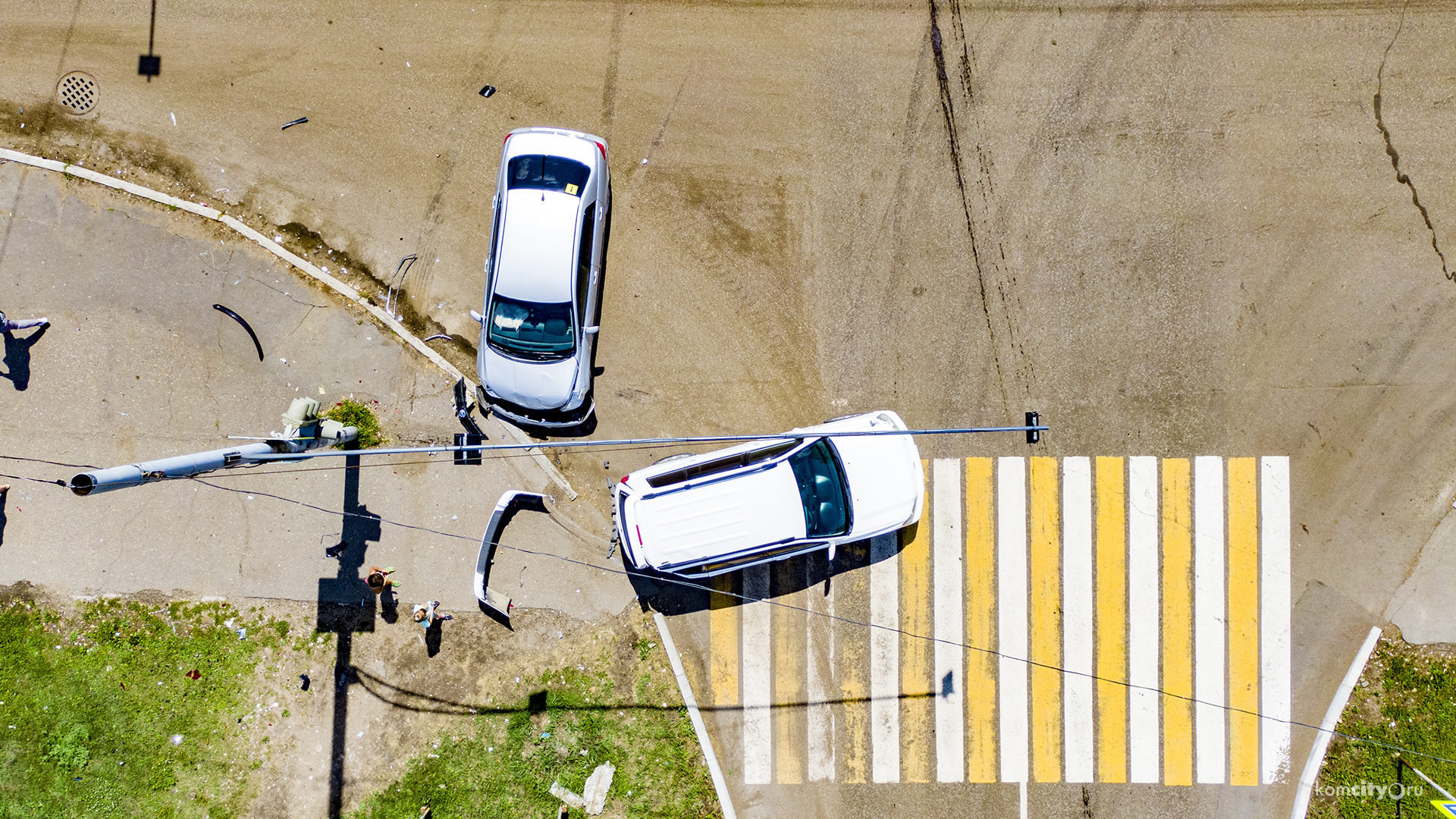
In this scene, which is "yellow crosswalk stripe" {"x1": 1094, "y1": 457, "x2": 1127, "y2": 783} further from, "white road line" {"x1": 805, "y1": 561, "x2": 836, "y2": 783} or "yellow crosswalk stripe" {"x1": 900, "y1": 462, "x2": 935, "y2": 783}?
"white road line" {"x1": 805, "y1": 561, "x2": 836, "y2": 783}

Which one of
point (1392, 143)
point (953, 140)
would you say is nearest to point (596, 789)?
point (953, 140)

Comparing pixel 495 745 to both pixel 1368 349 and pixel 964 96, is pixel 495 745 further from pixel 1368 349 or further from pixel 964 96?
pixel 1368 349

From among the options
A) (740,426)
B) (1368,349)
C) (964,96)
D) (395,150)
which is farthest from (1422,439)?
(395,150)

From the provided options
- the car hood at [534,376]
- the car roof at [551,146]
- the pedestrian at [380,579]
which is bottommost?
the pedestrian at [380,579]

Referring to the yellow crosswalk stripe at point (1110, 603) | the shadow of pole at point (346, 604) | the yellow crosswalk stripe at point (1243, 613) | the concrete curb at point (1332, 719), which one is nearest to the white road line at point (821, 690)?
the yellow crosswalk stripe at point (1110, 603)

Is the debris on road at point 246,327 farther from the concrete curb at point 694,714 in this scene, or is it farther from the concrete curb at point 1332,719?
the concrete curb at point 1332,719

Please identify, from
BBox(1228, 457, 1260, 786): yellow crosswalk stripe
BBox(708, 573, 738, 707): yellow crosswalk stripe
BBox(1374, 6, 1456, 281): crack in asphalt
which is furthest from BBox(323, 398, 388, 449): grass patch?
BBox(1374, 6, 1456, 281): crack in asphalt
